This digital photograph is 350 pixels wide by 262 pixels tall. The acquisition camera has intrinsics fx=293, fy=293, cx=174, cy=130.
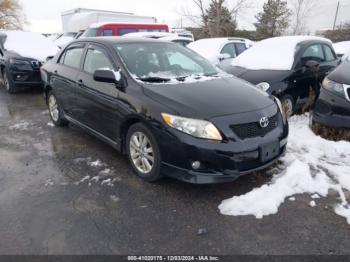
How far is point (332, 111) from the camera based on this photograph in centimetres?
416

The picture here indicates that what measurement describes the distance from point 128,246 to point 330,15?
38140 mm

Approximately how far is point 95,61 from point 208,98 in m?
1.84

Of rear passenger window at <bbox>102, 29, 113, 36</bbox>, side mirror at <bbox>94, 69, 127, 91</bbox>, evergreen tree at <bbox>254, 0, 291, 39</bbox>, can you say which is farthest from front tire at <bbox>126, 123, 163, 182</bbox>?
evergreen tree at <bbox>254, 0, 291, 39</bbox>

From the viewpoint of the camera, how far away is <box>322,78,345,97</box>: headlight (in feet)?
13.5

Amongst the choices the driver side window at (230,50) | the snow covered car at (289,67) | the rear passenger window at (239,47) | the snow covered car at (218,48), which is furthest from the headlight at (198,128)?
the rear passenger window at (239,47)

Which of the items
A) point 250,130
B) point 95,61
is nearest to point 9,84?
point 95,61

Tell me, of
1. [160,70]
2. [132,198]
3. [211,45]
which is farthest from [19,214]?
[211,45]

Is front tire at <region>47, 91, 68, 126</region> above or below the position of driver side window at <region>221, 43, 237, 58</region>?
below

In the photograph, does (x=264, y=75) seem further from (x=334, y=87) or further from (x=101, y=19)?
(x=101, y=19)

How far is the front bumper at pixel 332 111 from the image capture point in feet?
13.2

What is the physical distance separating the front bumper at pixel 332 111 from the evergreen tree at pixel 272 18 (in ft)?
88.3

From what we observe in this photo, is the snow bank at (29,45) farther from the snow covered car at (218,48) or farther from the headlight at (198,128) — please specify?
the headlight at (198,128)

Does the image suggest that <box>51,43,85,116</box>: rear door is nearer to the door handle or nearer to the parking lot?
the door handle

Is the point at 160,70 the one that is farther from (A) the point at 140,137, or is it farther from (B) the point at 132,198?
(B) the point at 132,198
